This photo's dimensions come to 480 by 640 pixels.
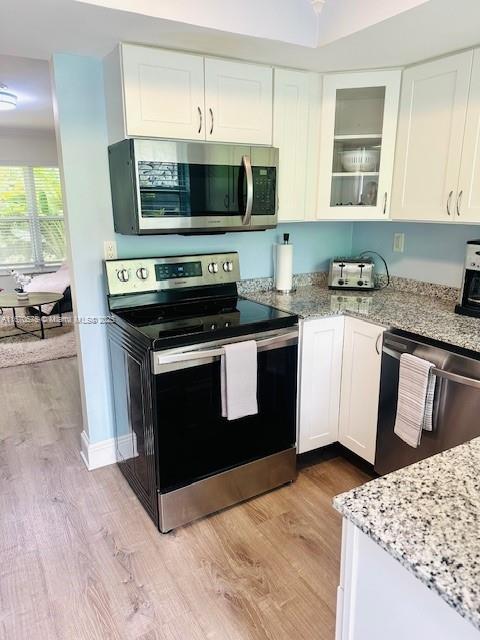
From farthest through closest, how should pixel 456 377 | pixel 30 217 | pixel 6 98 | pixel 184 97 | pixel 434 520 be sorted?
1. pixel 30 217
2. pixel 6 98
3. pixel 184 97
4. pixel 456 377
5. pixel 434 520

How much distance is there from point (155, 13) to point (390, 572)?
1881 mm

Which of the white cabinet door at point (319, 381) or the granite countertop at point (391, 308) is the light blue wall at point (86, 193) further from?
the white cabinet door at point (319, 381)

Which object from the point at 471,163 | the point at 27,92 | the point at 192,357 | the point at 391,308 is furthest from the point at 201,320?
the point at 27,92

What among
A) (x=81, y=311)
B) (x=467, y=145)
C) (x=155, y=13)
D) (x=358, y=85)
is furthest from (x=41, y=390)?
(x=467, y=145)

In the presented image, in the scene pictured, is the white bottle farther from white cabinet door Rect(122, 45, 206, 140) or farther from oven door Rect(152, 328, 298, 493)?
white cabinet door Rect(122, 45, 206, 140)

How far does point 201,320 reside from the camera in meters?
2.09

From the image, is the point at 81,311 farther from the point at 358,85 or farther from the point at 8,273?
the point at 8,273

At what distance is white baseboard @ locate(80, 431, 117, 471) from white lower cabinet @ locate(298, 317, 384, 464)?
1.07m

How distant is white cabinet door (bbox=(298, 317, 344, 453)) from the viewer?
2.28 metres

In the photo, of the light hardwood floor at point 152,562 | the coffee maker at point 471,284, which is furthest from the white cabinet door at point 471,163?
the light hardwood floor at point 152,562

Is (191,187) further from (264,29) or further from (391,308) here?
(391,308)

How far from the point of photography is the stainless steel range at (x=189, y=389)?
1885 millimetres

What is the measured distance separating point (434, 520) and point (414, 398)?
4.03 feet

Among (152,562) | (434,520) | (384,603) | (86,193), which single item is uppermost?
(86,193)
